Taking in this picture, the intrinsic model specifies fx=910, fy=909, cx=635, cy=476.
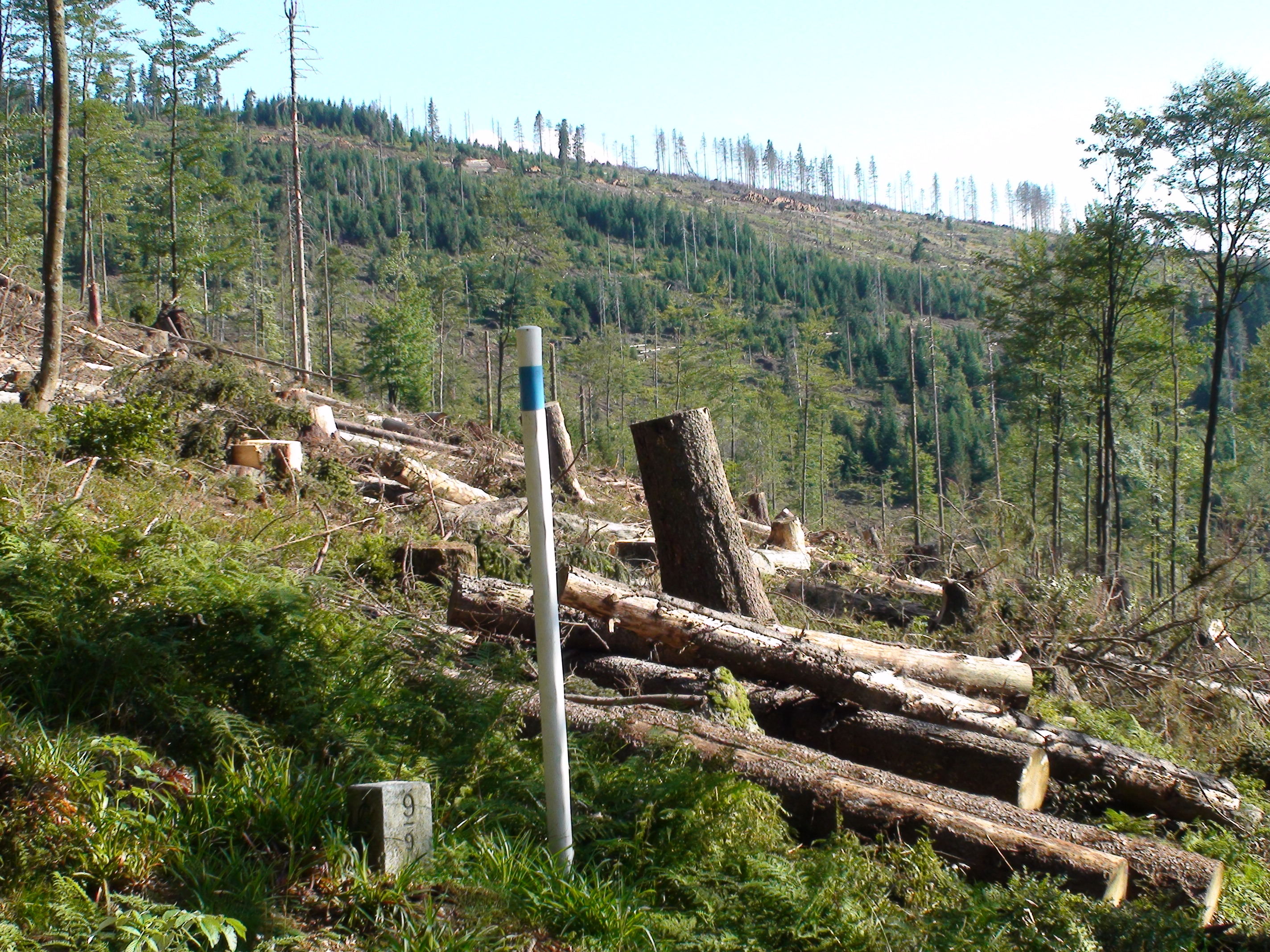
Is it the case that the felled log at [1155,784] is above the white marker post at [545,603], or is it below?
below

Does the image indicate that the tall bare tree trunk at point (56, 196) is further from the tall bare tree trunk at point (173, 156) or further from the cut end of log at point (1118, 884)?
the tall bare tree trunk at point (173, 156)

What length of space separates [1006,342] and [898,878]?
3000 centimetres

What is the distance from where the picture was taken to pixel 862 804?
4082mm

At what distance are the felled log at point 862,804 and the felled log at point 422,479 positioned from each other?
6241mm

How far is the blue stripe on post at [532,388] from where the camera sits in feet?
10.3

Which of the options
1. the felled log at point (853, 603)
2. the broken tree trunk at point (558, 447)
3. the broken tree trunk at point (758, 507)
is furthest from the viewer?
the broken tree trunk at point (758, 507)

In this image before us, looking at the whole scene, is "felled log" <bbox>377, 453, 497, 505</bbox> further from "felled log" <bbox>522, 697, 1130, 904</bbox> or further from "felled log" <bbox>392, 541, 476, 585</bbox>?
"felled log" <bbox>522, 697, 1130, 904</bbox>

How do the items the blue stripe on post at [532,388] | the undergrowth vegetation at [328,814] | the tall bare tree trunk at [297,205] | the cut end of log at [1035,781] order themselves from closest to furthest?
the undergrowth vegetation at [328,814]
the blue stripe on post at [532,388]
the cut end of log at [1035,781]
the tall bare tree trunk at [297,205]

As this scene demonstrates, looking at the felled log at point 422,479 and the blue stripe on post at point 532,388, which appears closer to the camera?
the blue stripe on post at point 532,388

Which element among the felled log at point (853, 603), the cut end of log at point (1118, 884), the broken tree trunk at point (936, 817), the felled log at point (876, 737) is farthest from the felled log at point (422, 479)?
the cut end of log at point (1118, 884)

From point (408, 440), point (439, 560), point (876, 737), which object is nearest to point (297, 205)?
point (408, 440)

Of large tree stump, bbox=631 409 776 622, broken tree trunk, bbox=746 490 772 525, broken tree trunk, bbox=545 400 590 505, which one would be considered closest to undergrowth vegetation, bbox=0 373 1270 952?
large tree stump, bbox=631 409 776 622

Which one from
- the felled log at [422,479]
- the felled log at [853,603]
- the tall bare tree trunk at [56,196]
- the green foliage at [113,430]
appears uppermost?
the tall bare tree trunk at [56,196]

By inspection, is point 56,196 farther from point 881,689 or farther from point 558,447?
point 881,689
